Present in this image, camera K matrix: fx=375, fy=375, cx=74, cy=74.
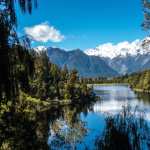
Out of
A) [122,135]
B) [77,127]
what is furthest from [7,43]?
[77,127]

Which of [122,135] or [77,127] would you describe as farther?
[77,127]

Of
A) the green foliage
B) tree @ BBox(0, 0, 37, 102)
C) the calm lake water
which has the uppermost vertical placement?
tree @ BBox(0, 0, 37, 102)

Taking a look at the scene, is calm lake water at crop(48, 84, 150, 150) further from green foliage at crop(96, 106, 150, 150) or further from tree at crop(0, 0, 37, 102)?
tree at crop(0, 0, 37, 102)

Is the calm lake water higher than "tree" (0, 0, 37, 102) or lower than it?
lower

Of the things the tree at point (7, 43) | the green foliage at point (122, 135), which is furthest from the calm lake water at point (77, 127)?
the tree at point (7, 43)

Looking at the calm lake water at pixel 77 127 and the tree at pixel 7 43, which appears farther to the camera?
the calm lake water at pixel 77 127

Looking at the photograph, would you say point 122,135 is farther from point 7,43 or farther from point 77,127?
point 77,127

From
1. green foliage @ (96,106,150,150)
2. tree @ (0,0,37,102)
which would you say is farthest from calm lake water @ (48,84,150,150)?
tree @ (0,0,37,102)

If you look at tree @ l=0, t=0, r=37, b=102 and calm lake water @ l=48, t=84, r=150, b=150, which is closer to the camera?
tree @ l=0, t=0, r=37, b=102

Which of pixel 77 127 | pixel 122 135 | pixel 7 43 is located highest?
pixel 7 43

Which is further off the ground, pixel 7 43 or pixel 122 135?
pixel 7 43

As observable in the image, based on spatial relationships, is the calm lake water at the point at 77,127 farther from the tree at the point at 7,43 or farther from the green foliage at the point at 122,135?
the tree at the point at 7,43

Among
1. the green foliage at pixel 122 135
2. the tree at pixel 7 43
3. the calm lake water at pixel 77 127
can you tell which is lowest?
the calm lake water at pixel 77 127

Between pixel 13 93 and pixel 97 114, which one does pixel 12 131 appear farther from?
pixel 97 114
